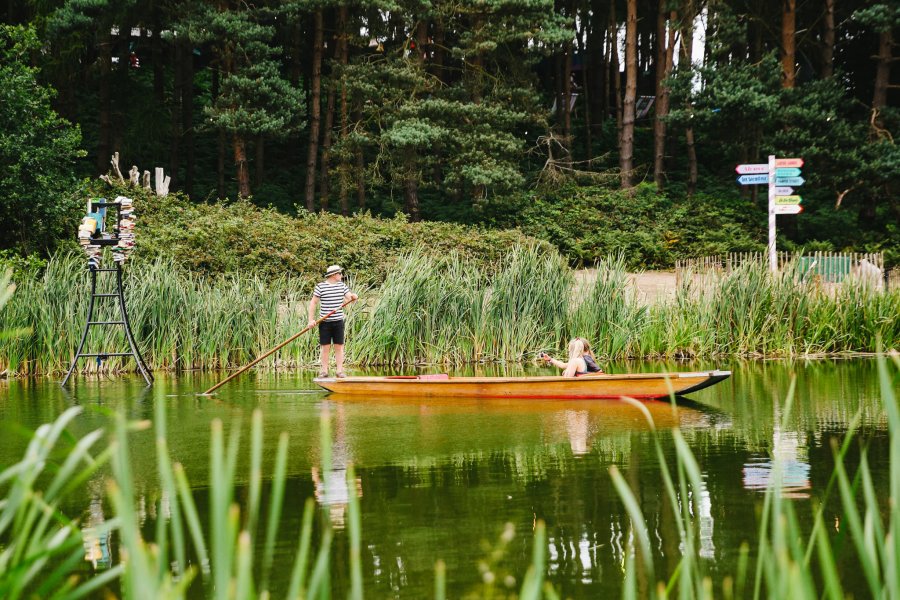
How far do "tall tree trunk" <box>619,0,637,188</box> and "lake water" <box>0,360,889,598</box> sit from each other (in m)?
16.2

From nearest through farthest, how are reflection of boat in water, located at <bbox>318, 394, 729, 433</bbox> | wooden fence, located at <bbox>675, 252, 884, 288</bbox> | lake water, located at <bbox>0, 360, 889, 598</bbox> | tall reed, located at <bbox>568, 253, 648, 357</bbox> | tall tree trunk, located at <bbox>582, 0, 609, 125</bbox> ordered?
1. lake water, located at <bbox>0, 360, 889, 598</bbox>
2. reflection of boat in water, located at <bbox>318, 394, 729, 433</bbox>
3. tall reed, located at <bbox>568, 253, 648, 357</bbox>
4. wooden fence, located at <bbox>675, 252, 884, 288</bbox>
5. tall tree trunk, located at <bbox>582, 0, 609, 125</bbox>

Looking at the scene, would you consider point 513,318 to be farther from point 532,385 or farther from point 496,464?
point 496,464

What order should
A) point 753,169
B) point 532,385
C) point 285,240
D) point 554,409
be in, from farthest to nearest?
point 285,240 < point 753,169 < point 532,385 < point 554,409

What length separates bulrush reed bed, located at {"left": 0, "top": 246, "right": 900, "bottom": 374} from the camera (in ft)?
47.1

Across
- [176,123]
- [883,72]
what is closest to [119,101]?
[176,123]

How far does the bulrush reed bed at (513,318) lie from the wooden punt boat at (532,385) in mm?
3550

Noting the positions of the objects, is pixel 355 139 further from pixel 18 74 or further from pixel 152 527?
pixel 152 527

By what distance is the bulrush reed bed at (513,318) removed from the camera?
565 inches

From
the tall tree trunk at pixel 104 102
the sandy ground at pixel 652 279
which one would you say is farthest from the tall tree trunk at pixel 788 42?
the tall tree trunk at pixel 104 102

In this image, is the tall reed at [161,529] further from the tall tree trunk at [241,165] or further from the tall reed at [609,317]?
the tall tree trunk at [241,165]

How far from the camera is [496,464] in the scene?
687 cm

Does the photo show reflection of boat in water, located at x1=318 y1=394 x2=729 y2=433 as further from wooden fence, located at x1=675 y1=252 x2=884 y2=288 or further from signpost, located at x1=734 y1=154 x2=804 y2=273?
signpost, located at x1=734 y1=154 x2=804 y2=273

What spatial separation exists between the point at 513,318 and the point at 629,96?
14.3 metres

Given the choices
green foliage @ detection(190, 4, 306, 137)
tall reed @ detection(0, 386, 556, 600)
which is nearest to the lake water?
tall reed @ detection(0, 386, 556, 600)
